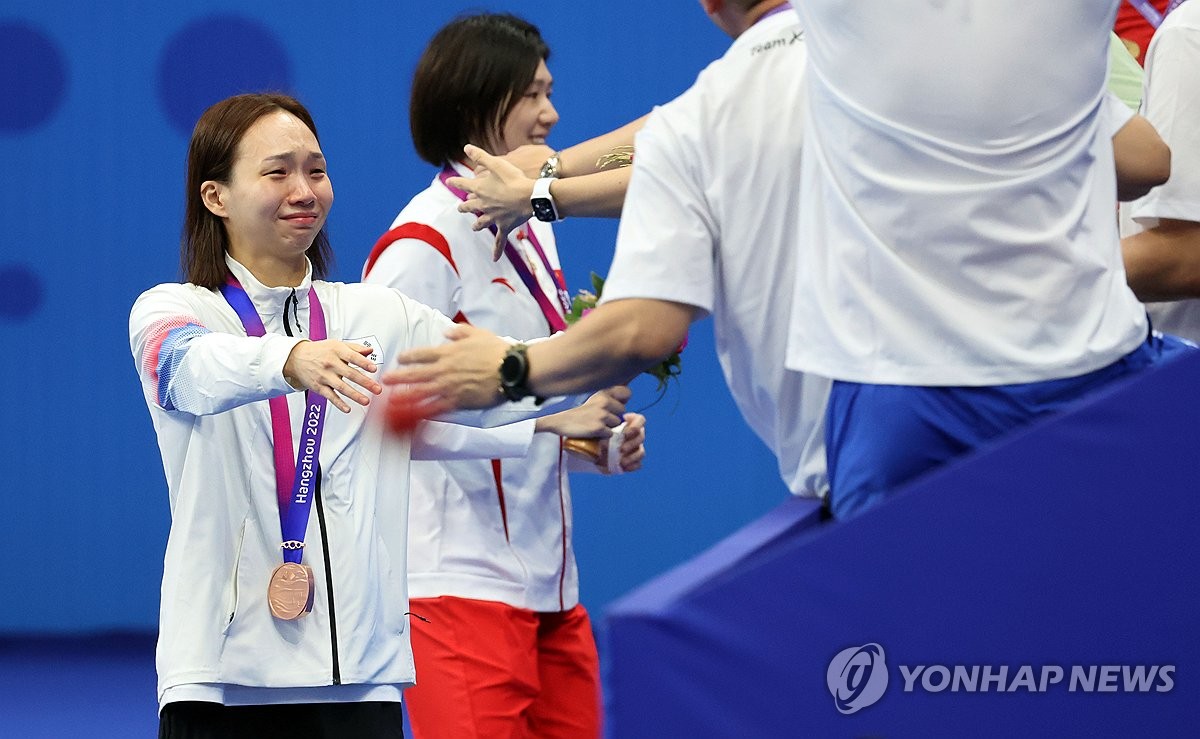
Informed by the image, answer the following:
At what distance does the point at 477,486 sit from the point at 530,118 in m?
1.03

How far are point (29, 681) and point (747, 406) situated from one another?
5.82 metres

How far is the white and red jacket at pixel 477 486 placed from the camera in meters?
4.00

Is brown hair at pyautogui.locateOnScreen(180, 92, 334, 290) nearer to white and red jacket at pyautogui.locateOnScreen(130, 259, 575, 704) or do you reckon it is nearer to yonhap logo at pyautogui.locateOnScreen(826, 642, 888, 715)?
white and red jacket at pyautogui.locateOnScreen(130, 259, 575, 704)

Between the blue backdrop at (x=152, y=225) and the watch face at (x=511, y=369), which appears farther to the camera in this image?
the blue backdrop at (x=152, y=225)

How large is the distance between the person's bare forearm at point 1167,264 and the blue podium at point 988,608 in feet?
3.44

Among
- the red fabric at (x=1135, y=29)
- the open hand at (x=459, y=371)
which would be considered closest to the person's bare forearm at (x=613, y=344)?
the open hand at (x=459, y=371)

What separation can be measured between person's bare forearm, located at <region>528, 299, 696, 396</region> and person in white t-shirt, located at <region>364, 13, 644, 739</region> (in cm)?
144

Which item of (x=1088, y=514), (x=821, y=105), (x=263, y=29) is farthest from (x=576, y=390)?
(x=263, y=29)

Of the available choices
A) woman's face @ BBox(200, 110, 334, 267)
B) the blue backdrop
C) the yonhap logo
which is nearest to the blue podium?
the yonhap logo

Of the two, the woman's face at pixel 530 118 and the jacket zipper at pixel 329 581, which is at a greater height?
the woman's face at pixel 530 118

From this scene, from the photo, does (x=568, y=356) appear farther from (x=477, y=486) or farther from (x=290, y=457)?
(x=477, y=486)

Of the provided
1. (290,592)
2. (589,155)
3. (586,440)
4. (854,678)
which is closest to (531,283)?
(586,440)

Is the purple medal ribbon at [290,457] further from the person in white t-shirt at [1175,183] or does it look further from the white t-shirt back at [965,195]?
the person in white t-shirt at [1175,183]

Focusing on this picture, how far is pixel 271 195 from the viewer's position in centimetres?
352
